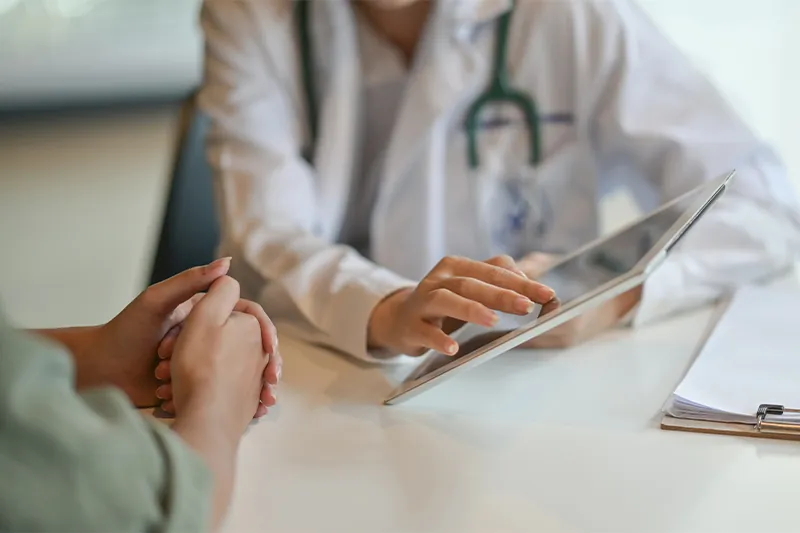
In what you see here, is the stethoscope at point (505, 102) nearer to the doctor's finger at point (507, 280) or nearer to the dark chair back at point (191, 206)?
the dark chair back at point (191, 206)

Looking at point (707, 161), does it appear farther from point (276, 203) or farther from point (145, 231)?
point (145, 231)

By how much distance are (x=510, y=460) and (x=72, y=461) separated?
0.94 ft

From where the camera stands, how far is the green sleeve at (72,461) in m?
0.36

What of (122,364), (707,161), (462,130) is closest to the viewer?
(122,364)

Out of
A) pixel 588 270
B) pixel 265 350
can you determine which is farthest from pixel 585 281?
pixel 265 350

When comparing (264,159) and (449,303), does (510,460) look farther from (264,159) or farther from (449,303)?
(264,159)

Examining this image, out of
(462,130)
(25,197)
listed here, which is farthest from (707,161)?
(25,197)

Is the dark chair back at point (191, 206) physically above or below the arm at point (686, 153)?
below

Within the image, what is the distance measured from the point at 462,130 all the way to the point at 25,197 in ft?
4.53

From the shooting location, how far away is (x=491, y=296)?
2.04ft

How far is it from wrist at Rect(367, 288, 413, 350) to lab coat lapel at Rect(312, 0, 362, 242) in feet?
0.89

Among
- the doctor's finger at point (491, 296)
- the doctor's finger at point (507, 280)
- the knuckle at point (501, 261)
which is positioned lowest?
the doctor's finger at point (491, 296)

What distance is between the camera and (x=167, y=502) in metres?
0.39

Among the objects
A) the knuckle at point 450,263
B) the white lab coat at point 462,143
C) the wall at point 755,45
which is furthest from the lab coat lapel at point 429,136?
the wall at point 755,45
